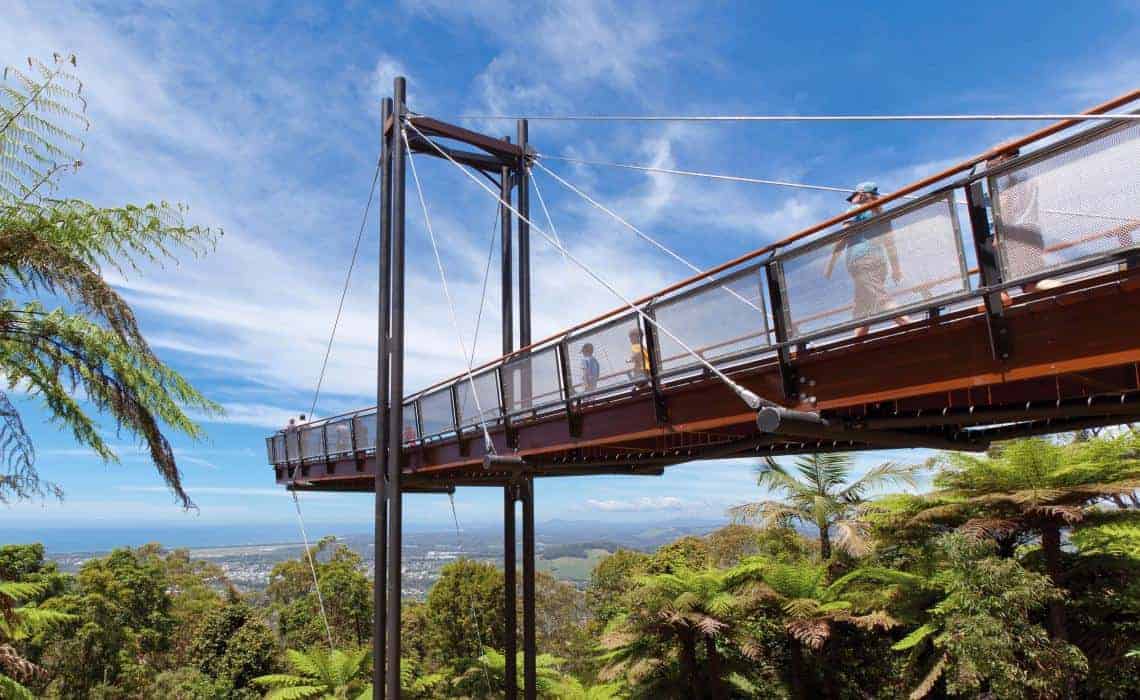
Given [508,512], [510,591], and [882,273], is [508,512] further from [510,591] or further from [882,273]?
[882,273]

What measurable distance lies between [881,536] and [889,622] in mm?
2074

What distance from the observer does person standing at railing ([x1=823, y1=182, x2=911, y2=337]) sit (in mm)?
4473

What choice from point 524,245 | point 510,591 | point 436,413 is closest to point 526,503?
point 510,591

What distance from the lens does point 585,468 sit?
372 inches

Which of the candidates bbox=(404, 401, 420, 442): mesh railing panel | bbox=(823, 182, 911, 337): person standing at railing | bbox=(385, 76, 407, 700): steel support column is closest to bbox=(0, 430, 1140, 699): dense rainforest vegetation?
bbox=(385, 76, 407, 700): steel support column

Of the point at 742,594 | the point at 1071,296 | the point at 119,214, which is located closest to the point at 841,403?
the point at 1071,296

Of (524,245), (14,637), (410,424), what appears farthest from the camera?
(524,245)

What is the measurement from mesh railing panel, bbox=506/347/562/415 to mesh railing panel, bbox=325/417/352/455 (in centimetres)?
516

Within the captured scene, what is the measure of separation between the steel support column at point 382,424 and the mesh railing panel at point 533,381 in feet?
8.60

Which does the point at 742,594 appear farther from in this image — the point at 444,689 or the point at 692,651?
the point at 444,689

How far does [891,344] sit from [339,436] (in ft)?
35.5

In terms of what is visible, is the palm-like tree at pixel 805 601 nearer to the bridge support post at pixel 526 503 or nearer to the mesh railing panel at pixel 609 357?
the bridge support post at pixel 526 503

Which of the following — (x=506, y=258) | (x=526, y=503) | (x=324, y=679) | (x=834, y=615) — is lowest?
(x=324, y=679)

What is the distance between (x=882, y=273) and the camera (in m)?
4.51
